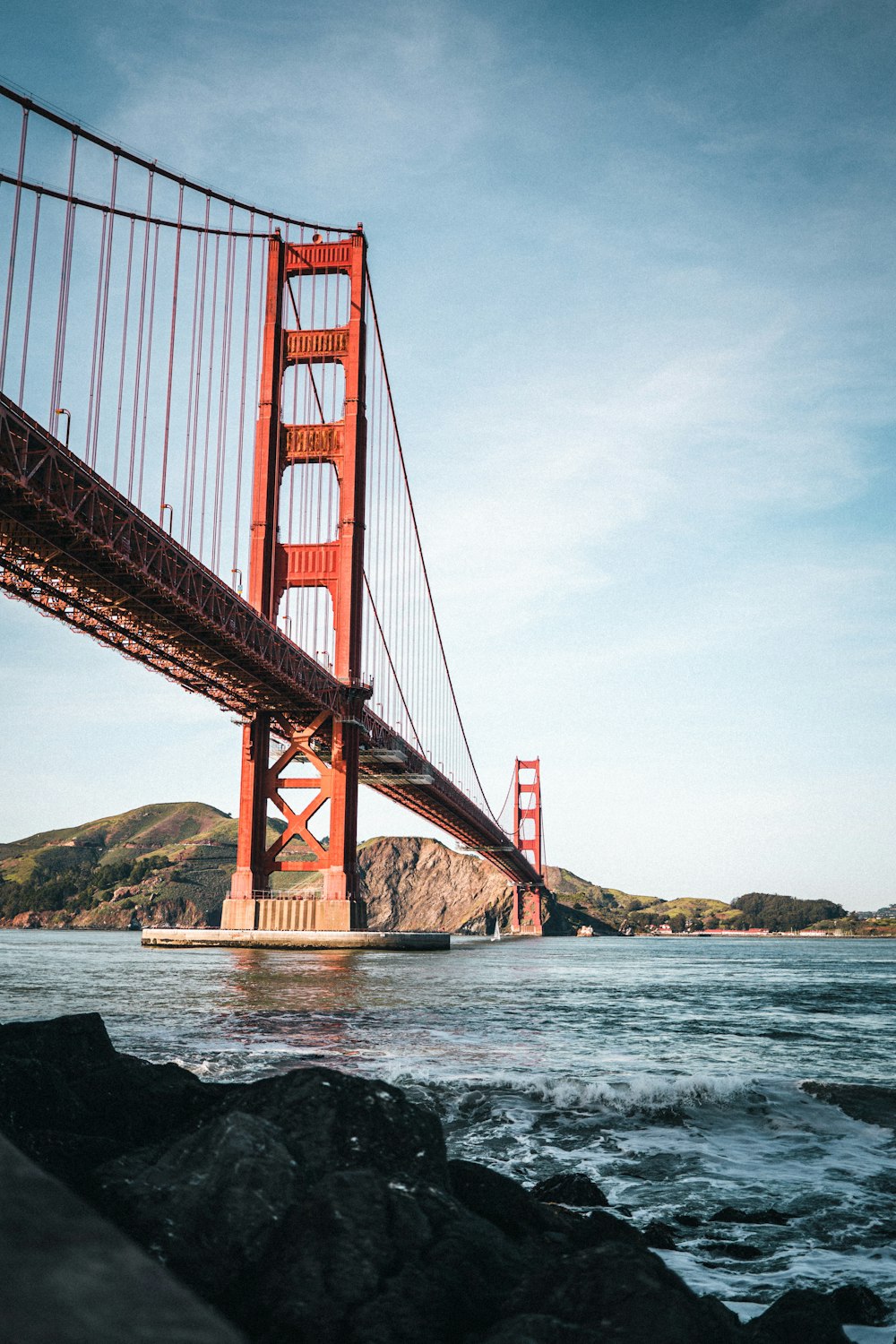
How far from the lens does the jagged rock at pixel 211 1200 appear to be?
105 inches

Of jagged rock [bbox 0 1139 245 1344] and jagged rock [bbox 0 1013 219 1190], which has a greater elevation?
jagged rock [bbox 0 1139 245 1344]

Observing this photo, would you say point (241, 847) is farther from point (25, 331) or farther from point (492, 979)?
point (25, 331)

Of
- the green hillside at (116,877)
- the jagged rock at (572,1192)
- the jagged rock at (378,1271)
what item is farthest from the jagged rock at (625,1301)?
the green hillside at (116,877)

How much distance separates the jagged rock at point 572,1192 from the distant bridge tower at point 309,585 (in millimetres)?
31442

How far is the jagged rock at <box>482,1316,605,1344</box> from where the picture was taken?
2.15m

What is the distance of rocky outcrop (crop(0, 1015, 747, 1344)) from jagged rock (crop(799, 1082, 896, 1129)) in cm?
427

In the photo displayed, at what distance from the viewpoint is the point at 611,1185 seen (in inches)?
204

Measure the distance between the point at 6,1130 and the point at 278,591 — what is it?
35.6 meters

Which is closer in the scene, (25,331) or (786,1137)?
(786,1137)

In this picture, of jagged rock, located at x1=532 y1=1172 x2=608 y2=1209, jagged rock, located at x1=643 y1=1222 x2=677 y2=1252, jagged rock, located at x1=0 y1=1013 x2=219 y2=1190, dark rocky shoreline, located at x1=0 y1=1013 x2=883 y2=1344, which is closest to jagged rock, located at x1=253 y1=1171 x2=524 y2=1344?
dark rocky shoreline, located at x1=0 y1=1013 x2=883 y2=1344

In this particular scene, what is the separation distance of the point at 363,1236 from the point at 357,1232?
2 centimetres

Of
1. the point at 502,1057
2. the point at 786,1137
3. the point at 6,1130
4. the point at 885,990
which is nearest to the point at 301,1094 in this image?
the point at 6,1130

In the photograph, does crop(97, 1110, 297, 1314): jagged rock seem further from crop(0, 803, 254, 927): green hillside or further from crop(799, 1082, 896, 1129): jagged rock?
crop(0, 803, 254, 927): green hillside

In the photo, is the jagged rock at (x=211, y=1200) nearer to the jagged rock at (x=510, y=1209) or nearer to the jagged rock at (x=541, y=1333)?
the jagged rock at (x=541, y=1333)
